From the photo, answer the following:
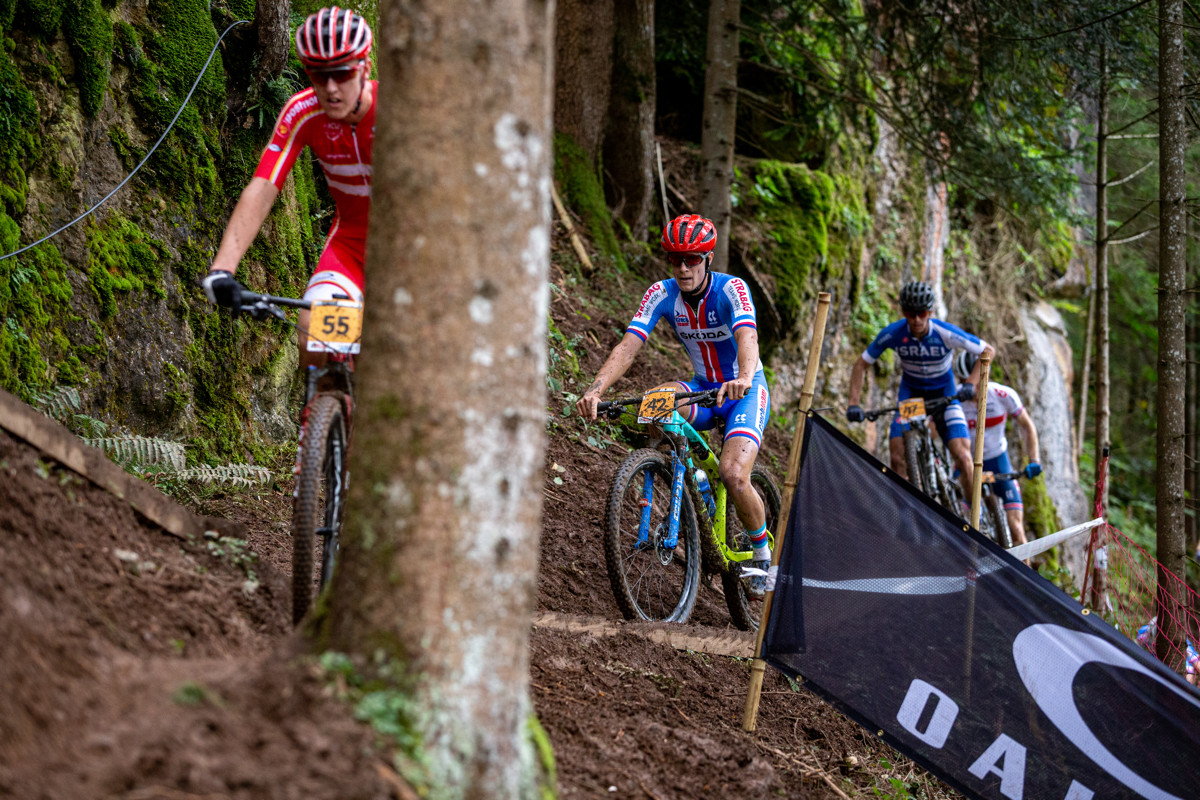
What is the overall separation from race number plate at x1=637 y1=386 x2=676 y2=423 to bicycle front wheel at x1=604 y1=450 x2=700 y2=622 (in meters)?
0.23

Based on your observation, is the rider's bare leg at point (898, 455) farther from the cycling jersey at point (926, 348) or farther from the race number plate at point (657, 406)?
the race number plate at point (657, 406)

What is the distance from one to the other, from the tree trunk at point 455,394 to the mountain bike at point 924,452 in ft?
24.3

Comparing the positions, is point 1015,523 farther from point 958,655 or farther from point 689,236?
point 958,655

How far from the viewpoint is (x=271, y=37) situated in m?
6.50

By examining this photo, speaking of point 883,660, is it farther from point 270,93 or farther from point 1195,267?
point 1195,267

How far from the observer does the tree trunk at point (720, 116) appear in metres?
9.49

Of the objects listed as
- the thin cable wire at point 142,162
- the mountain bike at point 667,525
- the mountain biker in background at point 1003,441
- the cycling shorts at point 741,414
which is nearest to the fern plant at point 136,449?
the thin cable wire at point 142,162

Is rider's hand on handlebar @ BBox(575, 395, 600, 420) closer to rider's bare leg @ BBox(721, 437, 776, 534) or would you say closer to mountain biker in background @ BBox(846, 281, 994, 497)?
rider's bare leg @ BBox(721, 437, 776, 534)

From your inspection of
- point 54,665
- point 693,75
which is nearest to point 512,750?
point 54,665

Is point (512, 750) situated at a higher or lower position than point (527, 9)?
lower

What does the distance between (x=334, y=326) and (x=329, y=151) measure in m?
0.79

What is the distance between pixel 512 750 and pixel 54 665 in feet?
3.85

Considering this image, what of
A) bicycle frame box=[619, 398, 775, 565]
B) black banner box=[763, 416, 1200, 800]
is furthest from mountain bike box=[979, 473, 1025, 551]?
black banner box=[763, 416, 1200, 800]

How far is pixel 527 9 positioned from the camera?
231 centimetres
